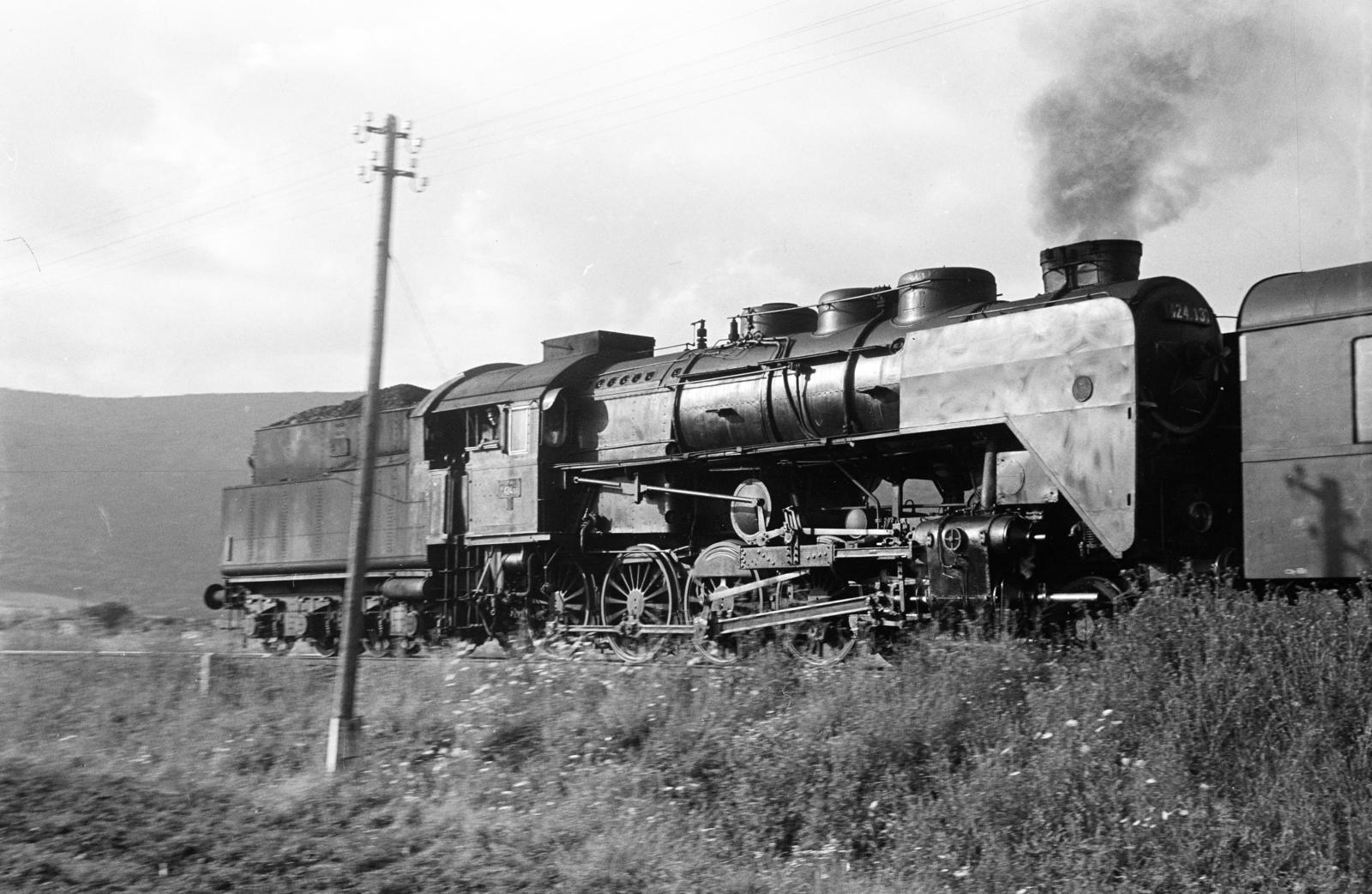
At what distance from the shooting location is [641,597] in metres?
14.8

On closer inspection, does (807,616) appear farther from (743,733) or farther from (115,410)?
(115,410)

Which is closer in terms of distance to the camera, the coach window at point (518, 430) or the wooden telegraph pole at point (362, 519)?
the wooden telegraph pole at point (362, 519)

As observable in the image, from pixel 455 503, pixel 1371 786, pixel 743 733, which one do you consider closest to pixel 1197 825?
pixel 1371 786

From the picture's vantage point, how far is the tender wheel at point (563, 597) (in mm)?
15664

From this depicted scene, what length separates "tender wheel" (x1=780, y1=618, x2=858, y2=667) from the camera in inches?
478

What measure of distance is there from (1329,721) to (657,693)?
500 centimetres

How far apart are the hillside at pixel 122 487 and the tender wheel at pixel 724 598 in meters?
31.6

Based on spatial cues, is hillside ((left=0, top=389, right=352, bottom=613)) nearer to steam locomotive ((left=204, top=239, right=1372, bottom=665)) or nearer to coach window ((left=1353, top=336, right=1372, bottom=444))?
steam locomotive ((left=204, top=239, right=1372, bottom=665))

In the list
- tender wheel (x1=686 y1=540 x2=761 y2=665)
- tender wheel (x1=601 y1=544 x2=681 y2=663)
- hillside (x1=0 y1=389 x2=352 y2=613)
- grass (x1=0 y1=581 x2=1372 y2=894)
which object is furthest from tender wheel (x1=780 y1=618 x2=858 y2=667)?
hillside (x1=0 y1=389 x2=352 y2=613)

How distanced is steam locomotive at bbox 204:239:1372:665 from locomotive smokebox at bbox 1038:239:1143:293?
3cm

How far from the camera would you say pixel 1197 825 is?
676 centimetres

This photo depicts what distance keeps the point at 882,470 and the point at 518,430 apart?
18.3 ft

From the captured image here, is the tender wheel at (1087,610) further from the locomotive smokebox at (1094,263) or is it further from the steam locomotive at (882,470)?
the locomotive smokebox at (1094,263)

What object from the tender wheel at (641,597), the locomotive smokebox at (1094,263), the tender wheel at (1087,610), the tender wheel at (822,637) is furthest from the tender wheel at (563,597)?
the locomotive smokebox at (1094,263)
